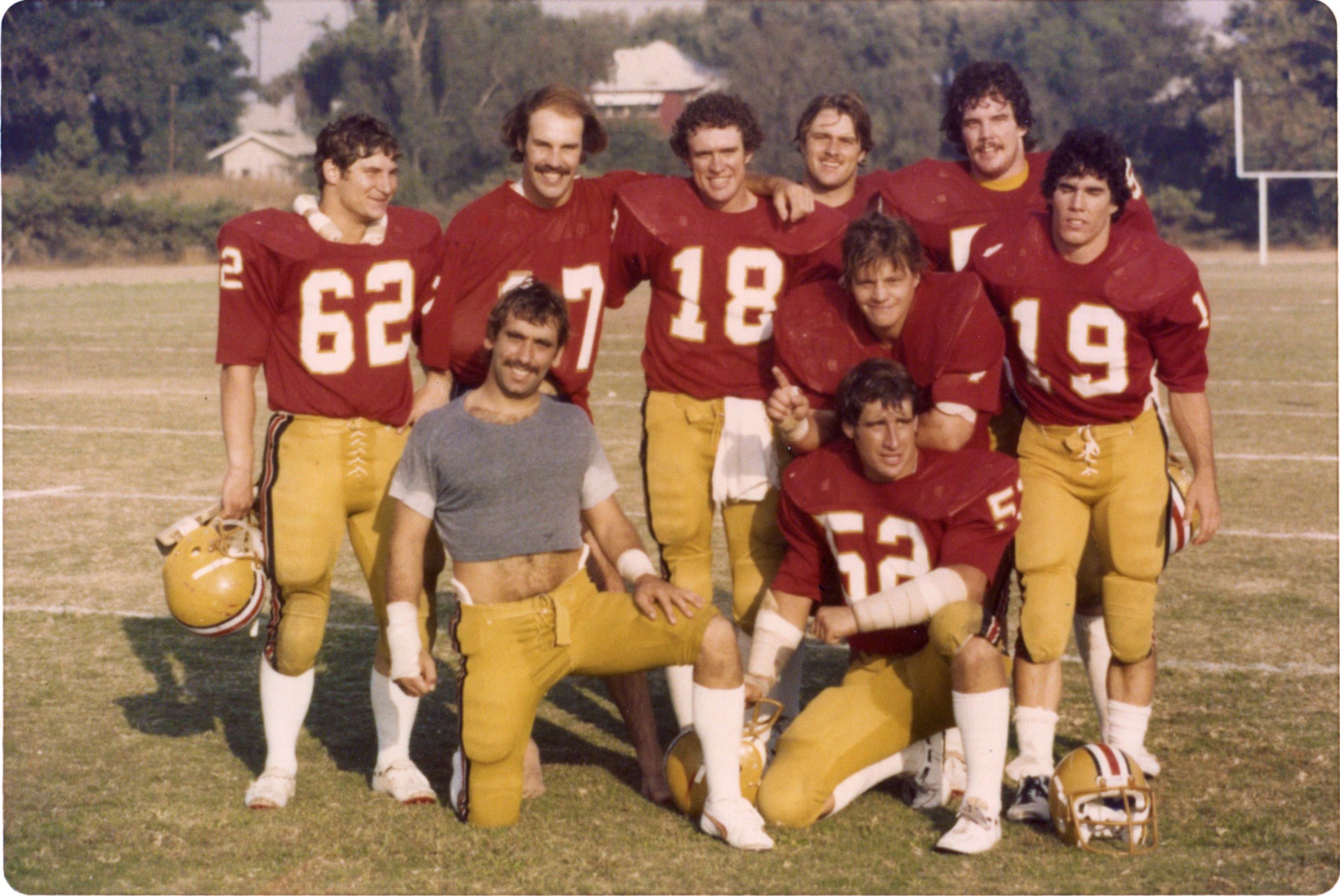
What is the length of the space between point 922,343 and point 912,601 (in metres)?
0.73

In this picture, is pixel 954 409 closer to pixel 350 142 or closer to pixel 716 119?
pixel 716 119

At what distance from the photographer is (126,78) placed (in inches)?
1646

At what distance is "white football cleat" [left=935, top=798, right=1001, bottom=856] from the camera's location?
399 cm

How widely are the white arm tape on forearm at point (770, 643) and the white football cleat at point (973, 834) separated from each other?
0.65m

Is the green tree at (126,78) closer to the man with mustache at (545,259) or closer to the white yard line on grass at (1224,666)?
the white yard line on grass at (1224,666)

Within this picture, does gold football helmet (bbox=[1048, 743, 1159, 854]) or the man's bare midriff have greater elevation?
the man's bare midriff

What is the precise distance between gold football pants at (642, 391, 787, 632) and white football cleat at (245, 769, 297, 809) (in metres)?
1.28

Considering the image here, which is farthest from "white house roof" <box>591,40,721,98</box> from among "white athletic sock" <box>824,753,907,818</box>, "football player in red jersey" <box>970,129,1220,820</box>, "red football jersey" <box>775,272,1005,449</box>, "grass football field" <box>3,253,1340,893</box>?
"white athletic sock" <box>824,753,907,818</box>

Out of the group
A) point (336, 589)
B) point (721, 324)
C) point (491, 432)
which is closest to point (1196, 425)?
point (721, 324)

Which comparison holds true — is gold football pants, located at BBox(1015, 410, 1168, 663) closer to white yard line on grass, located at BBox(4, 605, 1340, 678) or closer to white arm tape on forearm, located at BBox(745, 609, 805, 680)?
white arm tape on forearm, located at BBox(745, 609, 805, 680)

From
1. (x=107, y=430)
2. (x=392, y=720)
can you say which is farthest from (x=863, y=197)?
(x=107, y=430)

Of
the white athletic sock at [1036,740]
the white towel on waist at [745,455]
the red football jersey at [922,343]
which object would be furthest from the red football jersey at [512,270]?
the white athletic sock at [1036,740]

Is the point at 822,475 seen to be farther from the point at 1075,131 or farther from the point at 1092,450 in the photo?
the point at 1075,131

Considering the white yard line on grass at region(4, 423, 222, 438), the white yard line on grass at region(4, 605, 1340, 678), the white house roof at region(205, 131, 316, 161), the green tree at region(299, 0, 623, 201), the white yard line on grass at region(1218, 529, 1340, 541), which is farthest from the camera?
the white house roof at region(205, 131, 316, 161)
